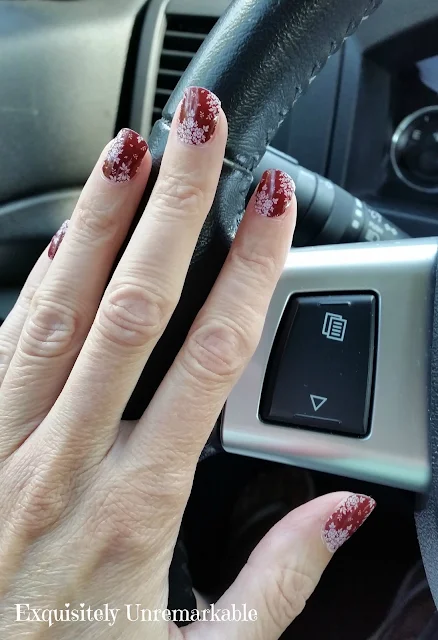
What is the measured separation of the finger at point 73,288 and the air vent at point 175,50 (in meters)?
0.59

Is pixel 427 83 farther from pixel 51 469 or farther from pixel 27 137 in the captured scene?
pixel 51 469

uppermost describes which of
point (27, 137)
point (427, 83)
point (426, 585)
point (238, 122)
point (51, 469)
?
point (427, 83)

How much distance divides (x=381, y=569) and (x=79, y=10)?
0.94 meters

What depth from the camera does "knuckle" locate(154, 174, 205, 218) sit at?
1.56 feet

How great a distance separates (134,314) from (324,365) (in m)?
0.22

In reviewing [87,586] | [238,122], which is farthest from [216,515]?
[238,122]

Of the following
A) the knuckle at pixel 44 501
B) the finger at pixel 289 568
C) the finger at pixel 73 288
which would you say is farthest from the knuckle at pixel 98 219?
the finger at pixel 289 568

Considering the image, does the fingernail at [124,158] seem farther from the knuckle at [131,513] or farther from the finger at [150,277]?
the knuckle at [131,513]

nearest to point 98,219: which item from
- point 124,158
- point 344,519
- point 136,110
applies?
point 124,158

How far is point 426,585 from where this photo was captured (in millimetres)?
740

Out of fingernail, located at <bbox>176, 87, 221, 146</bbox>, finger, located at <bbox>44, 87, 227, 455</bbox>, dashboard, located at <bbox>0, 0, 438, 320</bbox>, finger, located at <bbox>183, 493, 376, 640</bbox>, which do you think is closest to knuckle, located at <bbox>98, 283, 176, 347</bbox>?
finger, located at <bbox>44, 87, 227, 455</bbox>

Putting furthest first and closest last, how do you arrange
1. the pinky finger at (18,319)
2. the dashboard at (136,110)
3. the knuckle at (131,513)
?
the dashboard at (136,110), the pinky finger at (18,319), the knuckle at (131,513)

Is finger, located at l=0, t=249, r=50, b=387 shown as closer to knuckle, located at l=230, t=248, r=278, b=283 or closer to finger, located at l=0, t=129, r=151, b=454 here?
finger, located at l=0, t=129, r=151, b=454

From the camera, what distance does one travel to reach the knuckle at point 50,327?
1.86ft
